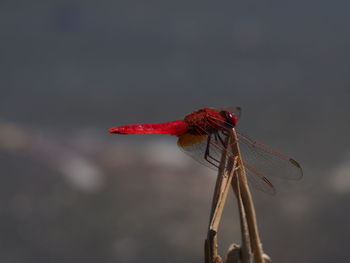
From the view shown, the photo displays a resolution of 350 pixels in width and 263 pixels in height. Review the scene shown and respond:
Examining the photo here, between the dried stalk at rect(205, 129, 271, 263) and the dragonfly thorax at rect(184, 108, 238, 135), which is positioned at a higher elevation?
the dragonfly thorax at rect(184, 108, 238, 135)

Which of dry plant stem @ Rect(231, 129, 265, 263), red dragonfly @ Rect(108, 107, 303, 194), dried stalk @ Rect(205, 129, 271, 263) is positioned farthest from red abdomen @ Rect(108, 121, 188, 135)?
dry plant stem @ Rect(231, 129, 265, 263)

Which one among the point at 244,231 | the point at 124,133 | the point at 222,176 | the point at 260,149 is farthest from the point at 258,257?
the point at 124,133

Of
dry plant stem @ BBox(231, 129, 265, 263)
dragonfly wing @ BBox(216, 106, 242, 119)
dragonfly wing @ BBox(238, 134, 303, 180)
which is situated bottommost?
dry plant stem @ BBox(231, 129, 265, 263)

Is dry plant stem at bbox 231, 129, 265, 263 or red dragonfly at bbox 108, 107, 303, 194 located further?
red dragonfly at bbox 108, 107, 303, 194

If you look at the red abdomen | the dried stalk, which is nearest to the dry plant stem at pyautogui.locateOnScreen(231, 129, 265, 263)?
the dried stalk

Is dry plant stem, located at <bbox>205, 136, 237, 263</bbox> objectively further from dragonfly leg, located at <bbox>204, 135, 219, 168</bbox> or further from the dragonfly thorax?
the dragonfly thorax

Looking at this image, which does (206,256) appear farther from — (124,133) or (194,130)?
(124,133)

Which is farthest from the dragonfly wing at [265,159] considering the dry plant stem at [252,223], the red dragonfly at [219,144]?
the dry plant stem at [252,223]

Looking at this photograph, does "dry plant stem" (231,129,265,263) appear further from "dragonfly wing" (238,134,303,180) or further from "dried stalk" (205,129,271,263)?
"dragonfly wing" (238,134,303,180)
